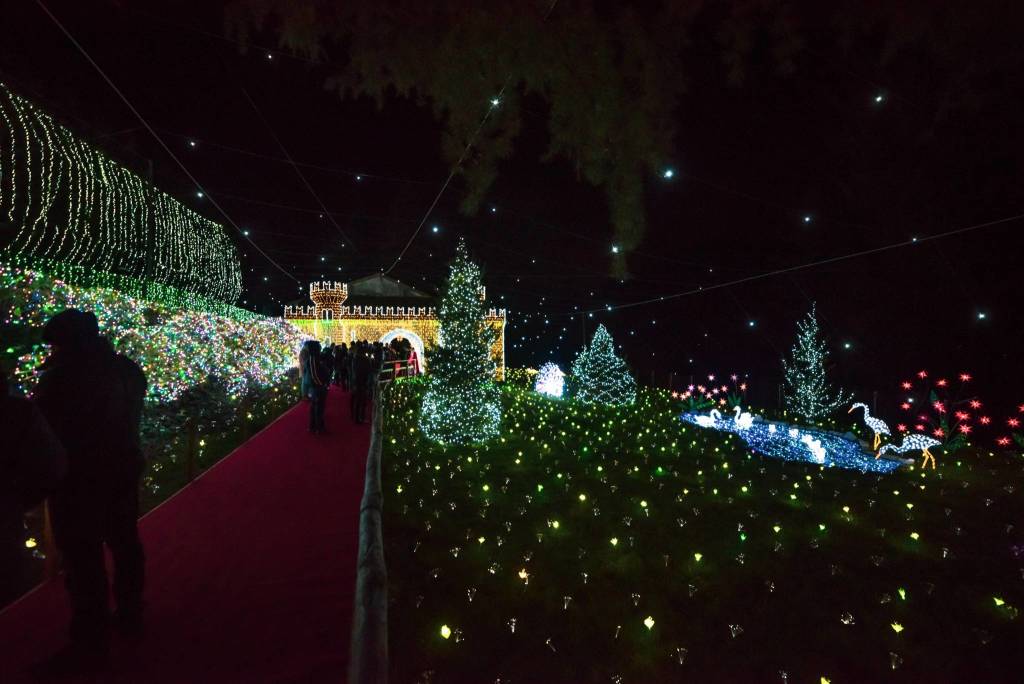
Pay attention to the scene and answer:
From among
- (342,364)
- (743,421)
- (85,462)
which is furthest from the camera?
(342,364)

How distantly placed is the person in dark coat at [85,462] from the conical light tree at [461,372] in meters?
7.34

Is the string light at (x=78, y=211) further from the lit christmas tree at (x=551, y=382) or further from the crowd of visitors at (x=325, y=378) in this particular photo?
the lit christmas tree at (x=551, y=382)

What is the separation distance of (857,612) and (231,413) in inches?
371

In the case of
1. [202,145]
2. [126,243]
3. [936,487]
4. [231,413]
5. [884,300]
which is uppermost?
[202,145]

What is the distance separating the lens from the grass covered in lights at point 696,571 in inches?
131

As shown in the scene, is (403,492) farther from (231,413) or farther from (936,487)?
(936,487)

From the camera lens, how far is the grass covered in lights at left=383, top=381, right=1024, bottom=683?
3334mm

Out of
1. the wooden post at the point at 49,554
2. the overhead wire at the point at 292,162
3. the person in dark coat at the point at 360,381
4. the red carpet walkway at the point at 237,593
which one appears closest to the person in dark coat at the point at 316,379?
the person in dark coat at the point at 360,381

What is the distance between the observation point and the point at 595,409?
15234 millimetres

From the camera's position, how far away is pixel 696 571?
460cm

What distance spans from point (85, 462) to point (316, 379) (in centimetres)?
668

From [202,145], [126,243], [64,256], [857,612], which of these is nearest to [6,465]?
[857,612]

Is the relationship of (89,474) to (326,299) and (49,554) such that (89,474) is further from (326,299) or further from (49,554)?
(326,299)

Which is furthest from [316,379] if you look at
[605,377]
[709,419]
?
[605,377]
